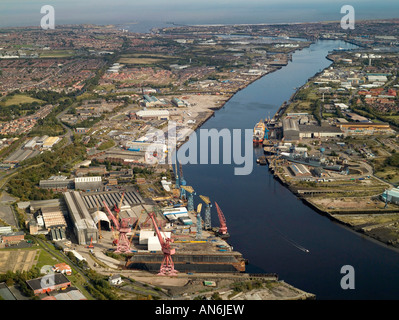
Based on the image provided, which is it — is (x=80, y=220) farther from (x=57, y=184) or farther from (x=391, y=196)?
(x=391, y=196)

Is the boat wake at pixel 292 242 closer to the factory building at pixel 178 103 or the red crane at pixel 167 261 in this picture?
the red crane at pixel 167 261

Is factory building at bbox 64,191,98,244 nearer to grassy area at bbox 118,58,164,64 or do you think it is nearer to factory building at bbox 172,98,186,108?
factory building at bbox 172,98,186,108

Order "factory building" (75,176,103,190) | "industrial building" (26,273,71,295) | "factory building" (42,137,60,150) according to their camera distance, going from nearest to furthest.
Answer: "industrial building" (26,273,71,295) → "factory building" (75,176,103,190) → "factory building" (42,137,60,150)

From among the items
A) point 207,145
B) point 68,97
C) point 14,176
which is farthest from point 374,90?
point 14,176

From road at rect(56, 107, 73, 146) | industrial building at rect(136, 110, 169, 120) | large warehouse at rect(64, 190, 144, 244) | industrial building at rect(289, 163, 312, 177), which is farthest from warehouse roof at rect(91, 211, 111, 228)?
industrial building at rect(136, 110, 169, 120)

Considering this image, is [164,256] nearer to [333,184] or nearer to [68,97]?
[333,184]
